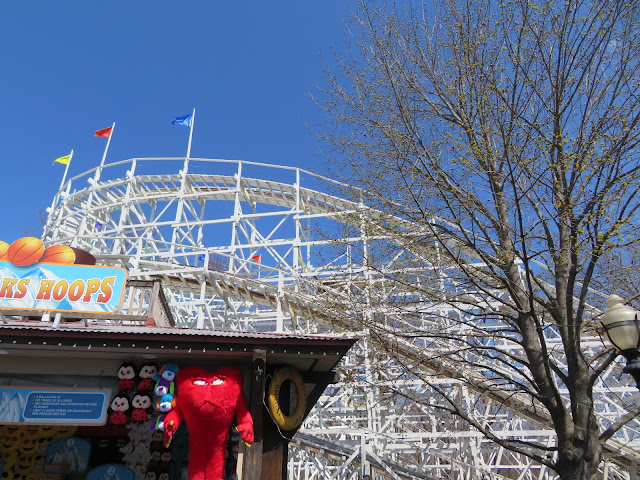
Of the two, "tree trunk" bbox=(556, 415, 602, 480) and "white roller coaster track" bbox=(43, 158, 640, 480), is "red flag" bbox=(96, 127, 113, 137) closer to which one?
"white roller coaster track" bbox=(43, 158, 640, 480)

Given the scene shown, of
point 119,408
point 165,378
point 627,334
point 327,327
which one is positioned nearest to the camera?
point 627,334

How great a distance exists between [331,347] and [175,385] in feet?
5.57

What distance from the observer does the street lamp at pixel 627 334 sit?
409 cm

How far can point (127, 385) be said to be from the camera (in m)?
5.00

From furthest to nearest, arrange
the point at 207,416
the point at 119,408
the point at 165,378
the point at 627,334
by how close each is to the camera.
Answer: the point at 119,408 → the point at 165,378 → the point at 207,416 → the point at 627,334

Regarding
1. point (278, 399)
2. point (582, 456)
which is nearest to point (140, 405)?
point (278, 399)

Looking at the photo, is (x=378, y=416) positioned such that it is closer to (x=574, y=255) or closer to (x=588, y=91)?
(x=574, y=255)

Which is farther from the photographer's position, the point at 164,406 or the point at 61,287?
the point at 61,287

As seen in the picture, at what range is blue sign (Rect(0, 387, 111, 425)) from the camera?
480cm

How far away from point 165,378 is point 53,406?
1.22m

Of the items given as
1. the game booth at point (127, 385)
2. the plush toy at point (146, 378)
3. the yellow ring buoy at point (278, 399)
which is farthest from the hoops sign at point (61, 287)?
the yellow ring buoy at point (278, 399)

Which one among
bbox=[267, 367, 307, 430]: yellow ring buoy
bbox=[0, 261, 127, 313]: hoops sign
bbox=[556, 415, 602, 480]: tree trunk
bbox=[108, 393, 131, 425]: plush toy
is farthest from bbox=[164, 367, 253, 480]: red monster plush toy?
bbox=[556, 415, 602, 480]: tree trunk

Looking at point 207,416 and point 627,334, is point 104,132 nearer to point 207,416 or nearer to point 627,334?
point 207,416

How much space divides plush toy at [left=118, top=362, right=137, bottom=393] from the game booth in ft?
0.04
